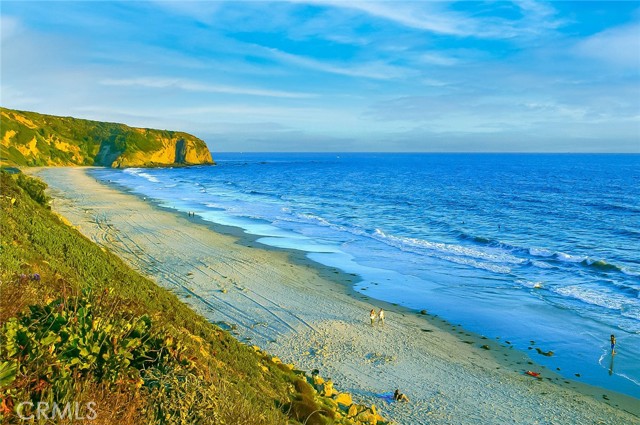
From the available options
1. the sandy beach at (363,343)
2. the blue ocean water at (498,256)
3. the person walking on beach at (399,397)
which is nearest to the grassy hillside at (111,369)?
the person walking on beach at (399,397)

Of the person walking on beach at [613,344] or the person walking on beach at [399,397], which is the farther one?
the person walking on beach at [613,344]

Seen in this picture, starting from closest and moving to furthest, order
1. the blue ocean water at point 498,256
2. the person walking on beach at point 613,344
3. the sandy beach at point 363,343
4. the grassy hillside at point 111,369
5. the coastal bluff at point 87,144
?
the grassy hillside at point 111,369 → the sandy beach at point 363,343 → the person walking on beach at point 613,344 → the blue ocean water at point 498,256 → the coastal bluff at point 87,144

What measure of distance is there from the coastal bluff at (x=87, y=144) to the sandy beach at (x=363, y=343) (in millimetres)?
76695

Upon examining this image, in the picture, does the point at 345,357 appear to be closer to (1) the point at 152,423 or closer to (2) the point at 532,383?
(2) the point at 532,383

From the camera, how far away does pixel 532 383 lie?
13992 mm

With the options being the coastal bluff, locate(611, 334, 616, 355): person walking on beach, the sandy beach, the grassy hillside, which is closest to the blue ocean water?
locate(611, 334, 616, 355): person walking on beach

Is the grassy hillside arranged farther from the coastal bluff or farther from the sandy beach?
the coastal bluff

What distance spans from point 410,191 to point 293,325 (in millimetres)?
62268

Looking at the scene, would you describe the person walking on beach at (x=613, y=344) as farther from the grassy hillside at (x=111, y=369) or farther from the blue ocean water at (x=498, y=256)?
the grassy hillside at (x=111, y=369)

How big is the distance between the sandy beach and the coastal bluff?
252 feet

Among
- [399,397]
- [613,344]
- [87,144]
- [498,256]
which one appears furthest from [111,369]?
[87,144]

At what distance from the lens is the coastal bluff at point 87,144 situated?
9639 centimetres

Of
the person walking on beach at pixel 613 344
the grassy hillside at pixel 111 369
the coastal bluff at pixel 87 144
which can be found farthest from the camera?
the coastal bluff at pixel 87 144

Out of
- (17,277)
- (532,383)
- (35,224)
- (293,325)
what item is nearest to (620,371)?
(532,383)
